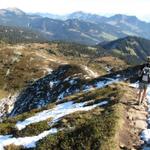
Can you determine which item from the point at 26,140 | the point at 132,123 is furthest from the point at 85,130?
the point at 26,140

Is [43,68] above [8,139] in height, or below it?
below

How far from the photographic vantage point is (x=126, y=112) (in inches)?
1064

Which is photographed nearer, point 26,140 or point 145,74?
point 26,140

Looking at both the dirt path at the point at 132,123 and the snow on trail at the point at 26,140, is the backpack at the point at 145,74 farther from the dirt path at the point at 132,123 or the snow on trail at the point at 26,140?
the snow on trail at the point at 26,140

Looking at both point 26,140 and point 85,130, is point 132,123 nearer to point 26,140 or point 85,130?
point 85,130

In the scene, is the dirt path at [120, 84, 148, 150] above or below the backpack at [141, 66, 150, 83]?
below

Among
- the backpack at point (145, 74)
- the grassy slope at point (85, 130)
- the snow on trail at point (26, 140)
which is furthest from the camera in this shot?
the backpack at point (145, 74)

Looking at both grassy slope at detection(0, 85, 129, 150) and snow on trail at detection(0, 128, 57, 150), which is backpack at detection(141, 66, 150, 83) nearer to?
grassy slope at detection(0, 85, 129, 150)

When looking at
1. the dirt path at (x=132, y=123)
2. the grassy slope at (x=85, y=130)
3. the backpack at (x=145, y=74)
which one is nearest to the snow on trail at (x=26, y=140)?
the grassy slope at (x=85, y=130)

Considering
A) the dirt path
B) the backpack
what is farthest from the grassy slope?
the backpack

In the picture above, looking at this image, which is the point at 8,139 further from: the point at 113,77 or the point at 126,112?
the point at 113,77

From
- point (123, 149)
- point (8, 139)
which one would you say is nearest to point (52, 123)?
point (8, 139)

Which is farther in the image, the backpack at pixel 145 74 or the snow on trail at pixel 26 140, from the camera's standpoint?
the backpack at pixel 145 74

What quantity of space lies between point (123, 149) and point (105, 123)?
115 inches
